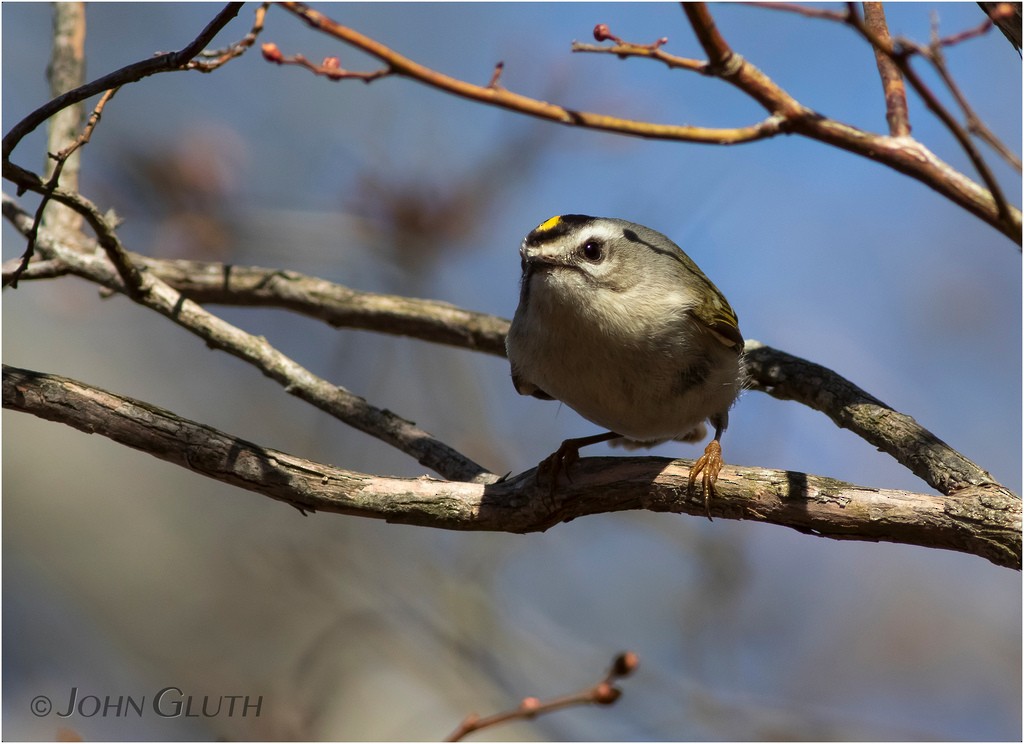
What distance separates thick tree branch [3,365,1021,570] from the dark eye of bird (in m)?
0.74

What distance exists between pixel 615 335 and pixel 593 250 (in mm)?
328

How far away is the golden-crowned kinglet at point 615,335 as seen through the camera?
312 cm

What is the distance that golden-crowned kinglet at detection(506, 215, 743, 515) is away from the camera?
3.12m

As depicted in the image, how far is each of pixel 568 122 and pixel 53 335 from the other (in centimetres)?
624

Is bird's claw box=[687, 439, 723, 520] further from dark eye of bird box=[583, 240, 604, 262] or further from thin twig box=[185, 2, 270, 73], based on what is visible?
thin twig box=[185, 2, 270, 73]

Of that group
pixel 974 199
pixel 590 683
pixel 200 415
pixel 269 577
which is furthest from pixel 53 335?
pixel 974 199

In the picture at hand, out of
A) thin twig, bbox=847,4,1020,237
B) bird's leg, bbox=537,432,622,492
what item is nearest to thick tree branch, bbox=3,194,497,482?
bird's leg, bbox=537,432,622,492

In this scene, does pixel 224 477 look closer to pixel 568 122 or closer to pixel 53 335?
pixel 568 122

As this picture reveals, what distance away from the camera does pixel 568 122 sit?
1.64m

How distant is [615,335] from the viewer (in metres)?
3.10

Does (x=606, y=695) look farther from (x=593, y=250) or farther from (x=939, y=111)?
(x=593, y=250)

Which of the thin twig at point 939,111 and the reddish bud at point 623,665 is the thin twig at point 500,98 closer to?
the thin twig at point 939,111

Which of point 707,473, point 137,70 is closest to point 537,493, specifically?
point 707,473

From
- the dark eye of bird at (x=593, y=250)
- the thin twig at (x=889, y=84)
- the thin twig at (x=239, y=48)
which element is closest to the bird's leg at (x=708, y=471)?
the dark eye of bird at (x=593, y=250)
